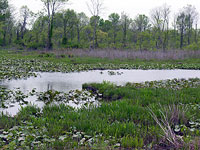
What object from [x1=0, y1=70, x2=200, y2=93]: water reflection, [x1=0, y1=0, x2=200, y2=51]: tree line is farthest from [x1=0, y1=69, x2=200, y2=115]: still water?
[x1=0, y1=0, x2=200, y2=51]: tree line

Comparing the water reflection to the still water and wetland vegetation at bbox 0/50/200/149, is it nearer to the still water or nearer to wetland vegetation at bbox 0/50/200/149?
the still water

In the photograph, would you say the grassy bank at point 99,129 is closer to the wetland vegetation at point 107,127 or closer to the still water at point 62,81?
the wetland vegetation at point 107,127

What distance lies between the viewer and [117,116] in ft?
17.9

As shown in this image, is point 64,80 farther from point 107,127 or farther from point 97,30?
point 97,30

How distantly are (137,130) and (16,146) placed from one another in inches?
86.4

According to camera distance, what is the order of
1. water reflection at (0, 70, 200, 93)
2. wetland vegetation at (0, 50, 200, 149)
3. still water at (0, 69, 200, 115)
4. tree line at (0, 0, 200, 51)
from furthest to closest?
tree line at (0, 0, 200, 51), water reflection at (0, 70, 200, 93), still water at (0, 69, 200, 115), wetland vegetation at (0, 50, 200, 149)

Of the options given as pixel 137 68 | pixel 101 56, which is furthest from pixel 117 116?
pixel 101 56

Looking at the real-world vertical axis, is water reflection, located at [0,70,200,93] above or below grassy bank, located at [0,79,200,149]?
Result: above

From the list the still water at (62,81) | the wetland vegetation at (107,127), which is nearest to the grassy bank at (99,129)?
the wetland vegetation at (107,127)

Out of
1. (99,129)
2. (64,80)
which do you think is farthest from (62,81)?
(99,129)

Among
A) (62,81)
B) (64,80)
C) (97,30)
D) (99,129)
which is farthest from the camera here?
(97,30)

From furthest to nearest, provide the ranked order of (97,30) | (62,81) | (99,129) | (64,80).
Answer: (97,30) → (64,80) → (62,81) → (99,129)

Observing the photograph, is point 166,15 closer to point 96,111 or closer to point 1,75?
point 1,75

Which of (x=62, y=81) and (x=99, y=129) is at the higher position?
(x=62, y=81)
